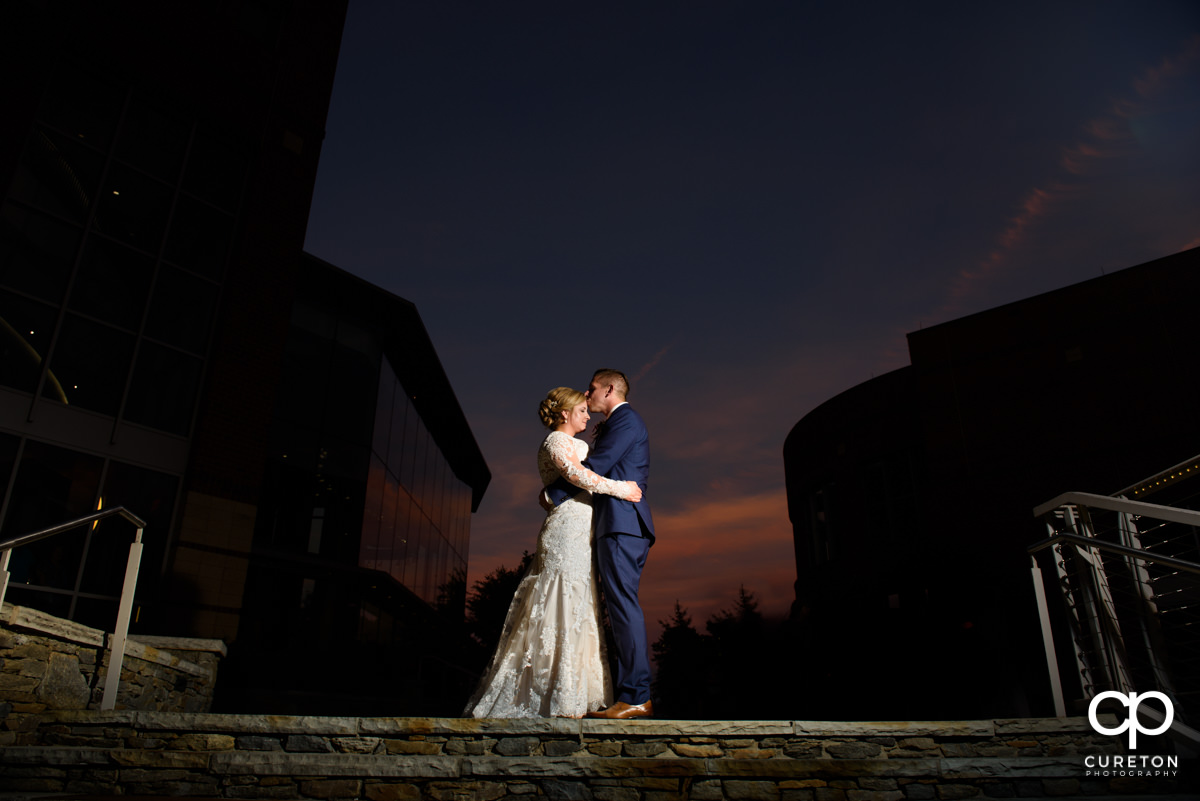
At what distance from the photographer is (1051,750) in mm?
3982

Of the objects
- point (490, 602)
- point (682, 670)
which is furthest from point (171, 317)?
point (682, 670)

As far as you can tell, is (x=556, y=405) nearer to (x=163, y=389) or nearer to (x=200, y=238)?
(x=163, y=389)

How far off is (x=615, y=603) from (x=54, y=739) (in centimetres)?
326

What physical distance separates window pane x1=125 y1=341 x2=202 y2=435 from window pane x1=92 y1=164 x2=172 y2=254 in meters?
1.65

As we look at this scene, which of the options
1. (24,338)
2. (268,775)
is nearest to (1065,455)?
(268,775)

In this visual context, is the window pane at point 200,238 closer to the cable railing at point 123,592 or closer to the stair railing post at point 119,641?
the cable railing at point 123,592

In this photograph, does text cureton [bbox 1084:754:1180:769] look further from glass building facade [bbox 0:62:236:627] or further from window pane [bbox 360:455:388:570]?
window pane [bbox 360:455:388:570]

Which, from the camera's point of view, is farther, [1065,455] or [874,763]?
[1065,455]

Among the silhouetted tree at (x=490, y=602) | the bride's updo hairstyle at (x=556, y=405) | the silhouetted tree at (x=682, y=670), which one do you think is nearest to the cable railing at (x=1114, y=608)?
the bride's updo hairstyle at (x=556, y=405)

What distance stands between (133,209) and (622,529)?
1027 cm

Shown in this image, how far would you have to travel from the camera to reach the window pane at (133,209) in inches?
428

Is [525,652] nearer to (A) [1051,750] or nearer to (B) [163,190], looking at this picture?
(A) [1051,750]

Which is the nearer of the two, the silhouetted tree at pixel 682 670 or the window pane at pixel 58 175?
the window pane at pixel 58 175

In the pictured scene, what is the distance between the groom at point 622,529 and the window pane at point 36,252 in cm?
880
